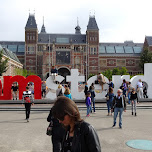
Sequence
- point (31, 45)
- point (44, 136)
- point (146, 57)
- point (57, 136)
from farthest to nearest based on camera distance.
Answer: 1. point (31, 45)
2. point (146, 57)
3. point (44, 136)
4. point (57, 136)

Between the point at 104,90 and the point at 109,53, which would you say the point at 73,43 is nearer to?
the point at 109,53

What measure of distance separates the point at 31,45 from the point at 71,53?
35.4 ft

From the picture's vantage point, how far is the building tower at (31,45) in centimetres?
5481

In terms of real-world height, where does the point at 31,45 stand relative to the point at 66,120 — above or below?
above

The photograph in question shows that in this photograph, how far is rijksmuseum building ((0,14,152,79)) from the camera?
176 ft

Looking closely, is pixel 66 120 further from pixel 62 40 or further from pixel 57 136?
pixel 62 40

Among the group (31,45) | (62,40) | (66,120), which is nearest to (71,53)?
(62,40)

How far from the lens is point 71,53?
5397cm

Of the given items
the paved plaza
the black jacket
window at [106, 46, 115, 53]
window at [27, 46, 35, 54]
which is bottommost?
the paved plaza

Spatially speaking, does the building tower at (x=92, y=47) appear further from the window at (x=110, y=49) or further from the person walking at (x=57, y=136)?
the person walking at (x=57, y=136)

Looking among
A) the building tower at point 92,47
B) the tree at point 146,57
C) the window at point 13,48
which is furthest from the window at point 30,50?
the tree at point 146,57

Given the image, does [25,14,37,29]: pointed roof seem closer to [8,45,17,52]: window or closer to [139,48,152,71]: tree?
[8,45,17,52]: window

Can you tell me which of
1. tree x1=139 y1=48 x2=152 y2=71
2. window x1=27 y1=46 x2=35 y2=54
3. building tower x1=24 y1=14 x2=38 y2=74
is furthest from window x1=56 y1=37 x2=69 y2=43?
tree x1=139 y1=48 x2=152 y2=71

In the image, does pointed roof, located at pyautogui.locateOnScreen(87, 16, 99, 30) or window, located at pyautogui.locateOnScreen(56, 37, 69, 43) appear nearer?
pointed roof, located at pyautogui.locateOnScreen(87, 16, 99, 30)
